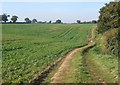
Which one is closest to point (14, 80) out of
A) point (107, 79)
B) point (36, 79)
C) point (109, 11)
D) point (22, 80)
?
point (22, 80)

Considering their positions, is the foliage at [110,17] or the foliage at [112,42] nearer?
the foliage at [112,42]

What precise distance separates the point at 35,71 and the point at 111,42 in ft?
40.7

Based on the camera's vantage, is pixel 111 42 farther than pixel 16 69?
Yes

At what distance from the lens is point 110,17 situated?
27.0 metres

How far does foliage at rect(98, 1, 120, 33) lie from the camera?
2539 centimetres

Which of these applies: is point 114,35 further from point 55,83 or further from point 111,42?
point 55,83

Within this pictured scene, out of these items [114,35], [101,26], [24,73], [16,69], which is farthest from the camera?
[101,26]

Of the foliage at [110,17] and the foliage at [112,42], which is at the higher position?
the foliage at [110,17]

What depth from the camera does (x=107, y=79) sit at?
1424 centimetres

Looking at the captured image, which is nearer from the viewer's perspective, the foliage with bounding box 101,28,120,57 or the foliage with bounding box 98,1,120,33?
the foliage with bounding box 101,28,120,57

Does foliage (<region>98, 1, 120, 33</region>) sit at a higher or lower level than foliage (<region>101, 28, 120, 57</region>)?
higher

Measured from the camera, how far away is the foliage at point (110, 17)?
1000 inches

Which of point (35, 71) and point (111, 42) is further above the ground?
point (111, 42)

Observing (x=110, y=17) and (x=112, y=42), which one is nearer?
(x=112, y=42)
